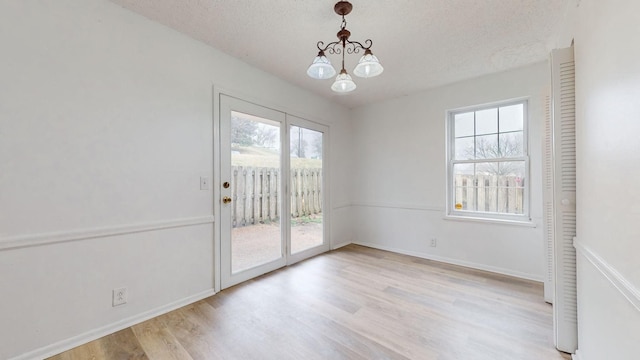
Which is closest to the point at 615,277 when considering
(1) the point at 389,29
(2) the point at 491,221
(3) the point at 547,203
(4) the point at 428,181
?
(3) the point at 547,203

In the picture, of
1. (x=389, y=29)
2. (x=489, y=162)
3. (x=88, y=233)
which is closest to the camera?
(x=88, y=233)

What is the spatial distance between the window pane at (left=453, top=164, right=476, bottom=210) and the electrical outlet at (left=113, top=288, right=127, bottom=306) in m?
3.75

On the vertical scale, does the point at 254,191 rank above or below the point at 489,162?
below

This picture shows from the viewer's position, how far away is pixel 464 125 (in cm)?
330

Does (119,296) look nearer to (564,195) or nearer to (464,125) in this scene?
(564,195)

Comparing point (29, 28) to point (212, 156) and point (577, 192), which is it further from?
point (577, 192)

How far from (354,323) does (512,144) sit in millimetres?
2809

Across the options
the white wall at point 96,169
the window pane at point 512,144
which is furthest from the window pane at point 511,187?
the white wall at point 96,169

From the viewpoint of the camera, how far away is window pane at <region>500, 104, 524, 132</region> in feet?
9.52

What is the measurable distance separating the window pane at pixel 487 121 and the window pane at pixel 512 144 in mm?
153

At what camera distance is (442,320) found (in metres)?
1.94

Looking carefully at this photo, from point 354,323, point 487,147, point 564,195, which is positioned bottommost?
point 354,323

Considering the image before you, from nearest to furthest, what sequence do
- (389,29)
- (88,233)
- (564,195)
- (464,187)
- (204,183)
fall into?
1. (564,195)
2. (88,233)
3. (389,29)
4. (204,183)
5. (464,187)

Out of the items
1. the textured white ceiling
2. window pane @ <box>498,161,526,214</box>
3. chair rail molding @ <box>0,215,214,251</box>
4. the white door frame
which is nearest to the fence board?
the white door frame
